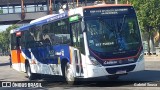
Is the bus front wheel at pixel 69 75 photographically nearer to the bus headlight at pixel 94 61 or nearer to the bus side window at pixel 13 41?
the bus headlight at pixel 94 61

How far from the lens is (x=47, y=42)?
18547 millimetres

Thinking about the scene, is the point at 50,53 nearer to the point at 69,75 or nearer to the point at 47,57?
the point at 47,57

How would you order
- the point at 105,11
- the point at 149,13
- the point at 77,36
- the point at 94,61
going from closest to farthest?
the point at 94,61 < the point at 105,11 < the point at 77,36 < the point at 149,13

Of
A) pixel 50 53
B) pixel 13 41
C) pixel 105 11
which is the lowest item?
pixel 13 41

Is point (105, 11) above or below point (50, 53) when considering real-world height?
above

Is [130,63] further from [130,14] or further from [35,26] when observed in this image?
[35,26]

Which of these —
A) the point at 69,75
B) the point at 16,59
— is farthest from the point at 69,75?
the point at 16,59

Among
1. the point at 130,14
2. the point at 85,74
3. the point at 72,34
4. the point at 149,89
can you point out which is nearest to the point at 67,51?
the point at 72,34

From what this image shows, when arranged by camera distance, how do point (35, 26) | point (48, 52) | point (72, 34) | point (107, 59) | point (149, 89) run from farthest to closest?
point (35, 26)
point (48, 52)
point (72, 34)
point (107, 59)
point (149, 89)

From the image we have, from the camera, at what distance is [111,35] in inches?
563

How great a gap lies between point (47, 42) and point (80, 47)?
416 centimetres

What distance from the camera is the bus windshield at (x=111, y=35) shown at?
1421 cm

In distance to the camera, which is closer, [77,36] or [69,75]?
[77,36]

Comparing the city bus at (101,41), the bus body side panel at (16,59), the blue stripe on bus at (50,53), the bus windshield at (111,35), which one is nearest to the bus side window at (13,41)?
the bus body side panel at (16,59)
